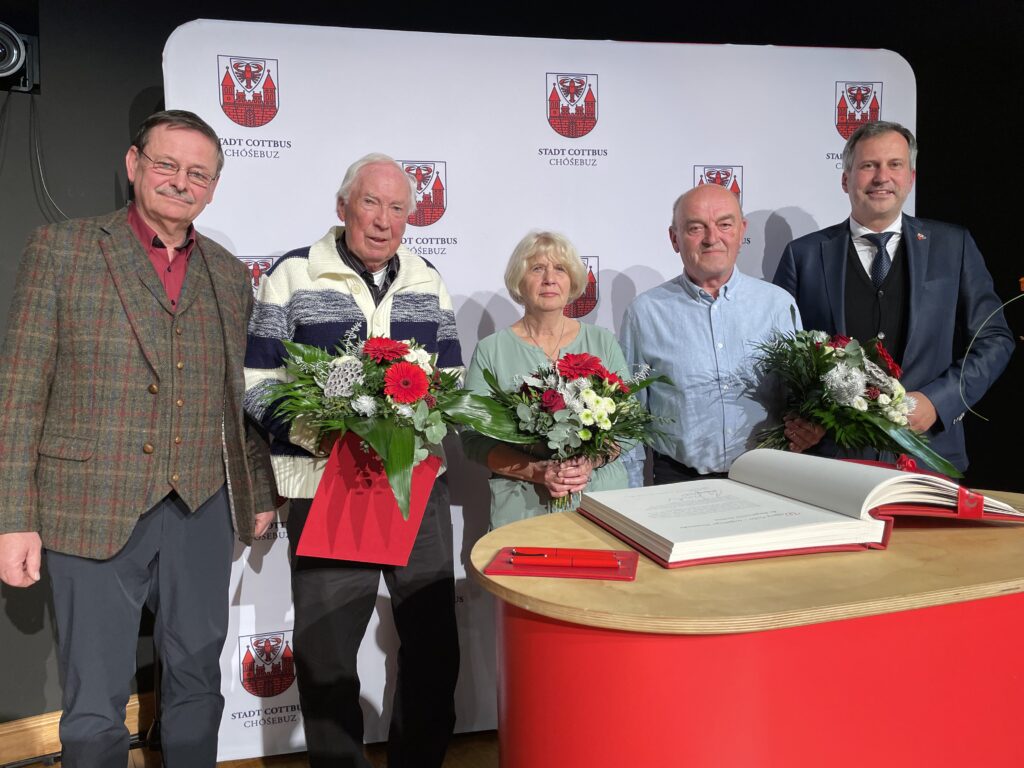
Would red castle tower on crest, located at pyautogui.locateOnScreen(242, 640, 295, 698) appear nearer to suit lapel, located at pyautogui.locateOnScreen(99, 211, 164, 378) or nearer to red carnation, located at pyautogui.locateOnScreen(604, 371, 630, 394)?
suit lapel, located at pyautogui.locateOnScreen(99, 211, 164, 378)

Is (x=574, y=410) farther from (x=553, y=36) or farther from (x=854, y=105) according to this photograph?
(x=553, y=36)

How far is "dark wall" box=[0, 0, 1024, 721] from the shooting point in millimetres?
3256

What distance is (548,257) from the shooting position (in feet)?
9.46

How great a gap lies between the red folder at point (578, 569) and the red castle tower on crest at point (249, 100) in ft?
8.29

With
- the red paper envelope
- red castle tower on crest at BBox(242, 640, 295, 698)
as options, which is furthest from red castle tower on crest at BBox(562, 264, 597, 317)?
red castle tower on crest at BBox(242, 640, 295, 698)

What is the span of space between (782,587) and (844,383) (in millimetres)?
1352

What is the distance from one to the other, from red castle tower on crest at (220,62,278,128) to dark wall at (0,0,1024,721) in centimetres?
57

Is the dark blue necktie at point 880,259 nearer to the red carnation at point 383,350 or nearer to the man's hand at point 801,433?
the man's hand at point 801,433

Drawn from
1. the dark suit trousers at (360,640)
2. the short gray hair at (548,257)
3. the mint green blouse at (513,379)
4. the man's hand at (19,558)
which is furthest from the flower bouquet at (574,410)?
the man's hand at (19,558)

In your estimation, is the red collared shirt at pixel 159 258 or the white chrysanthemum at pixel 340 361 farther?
the red collared shirt at pixel 159 258

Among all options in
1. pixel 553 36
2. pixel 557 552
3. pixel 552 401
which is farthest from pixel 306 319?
pixel 553 36

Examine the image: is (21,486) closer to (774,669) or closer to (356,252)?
(356,252)

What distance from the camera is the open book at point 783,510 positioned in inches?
52.2

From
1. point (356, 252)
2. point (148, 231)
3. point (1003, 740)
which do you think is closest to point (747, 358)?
point (356, 252)
